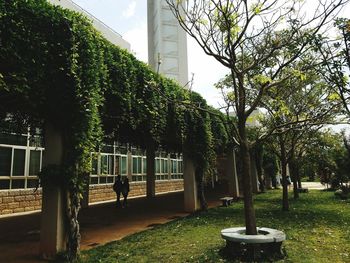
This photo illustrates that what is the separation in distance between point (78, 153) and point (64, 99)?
115 cm

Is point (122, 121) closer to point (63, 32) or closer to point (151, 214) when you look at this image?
point (63, 32)

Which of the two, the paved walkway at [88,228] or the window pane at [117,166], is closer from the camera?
the paved walkway at [88,228]

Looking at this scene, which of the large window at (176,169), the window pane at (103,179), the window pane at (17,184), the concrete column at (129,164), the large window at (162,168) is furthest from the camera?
the large window at (176,169)

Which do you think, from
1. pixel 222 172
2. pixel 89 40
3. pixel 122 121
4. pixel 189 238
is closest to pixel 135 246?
pixel 189 238

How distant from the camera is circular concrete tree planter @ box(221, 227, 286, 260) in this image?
18.8ft

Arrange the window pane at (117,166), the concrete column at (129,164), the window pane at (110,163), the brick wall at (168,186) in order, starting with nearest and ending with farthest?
the window pane at (110,163) → the window pane at (117,166) → the concrete column at (129,164) → the brick wall at (168,186)

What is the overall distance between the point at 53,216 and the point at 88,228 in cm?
395

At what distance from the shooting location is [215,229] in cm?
915

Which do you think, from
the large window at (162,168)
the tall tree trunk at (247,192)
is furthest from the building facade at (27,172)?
the large window at (162,168)

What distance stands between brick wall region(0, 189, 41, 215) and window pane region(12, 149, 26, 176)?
0.83 metres

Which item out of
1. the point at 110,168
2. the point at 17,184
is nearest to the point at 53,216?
the point at 17,184

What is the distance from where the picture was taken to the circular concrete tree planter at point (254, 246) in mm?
5742

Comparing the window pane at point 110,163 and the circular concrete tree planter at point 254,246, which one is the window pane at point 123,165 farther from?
the circular concrete tree planter at point 254,246

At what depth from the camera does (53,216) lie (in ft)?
21.1
